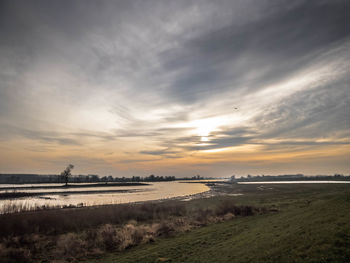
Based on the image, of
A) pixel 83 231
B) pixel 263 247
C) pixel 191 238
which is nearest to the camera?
pixel 263 247

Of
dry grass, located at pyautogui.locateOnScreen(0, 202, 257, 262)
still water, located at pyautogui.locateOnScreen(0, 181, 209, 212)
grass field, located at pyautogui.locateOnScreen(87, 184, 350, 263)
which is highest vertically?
grass field, located at pyautogui.locateOnScreen(87, 184, 350, 263)

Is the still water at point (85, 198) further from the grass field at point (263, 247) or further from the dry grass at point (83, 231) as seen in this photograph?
the grass field at point (263, 247)

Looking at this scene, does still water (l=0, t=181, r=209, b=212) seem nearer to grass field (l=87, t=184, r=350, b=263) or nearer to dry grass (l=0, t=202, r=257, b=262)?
dry grass (l=0, t=202, r=257, b=262)

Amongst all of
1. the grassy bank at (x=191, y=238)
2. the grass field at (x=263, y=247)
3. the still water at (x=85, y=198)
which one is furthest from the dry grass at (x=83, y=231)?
the still water at (x=85, y=198)

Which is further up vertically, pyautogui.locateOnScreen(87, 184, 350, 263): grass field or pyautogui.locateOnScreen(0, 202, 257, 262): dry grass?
pyautogui.locateOnScreen(87, 184, 350, 263): grass field

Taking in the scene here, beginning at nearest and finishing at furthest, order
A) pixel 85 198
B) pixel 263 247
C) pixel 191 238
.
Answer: pixel 263 247 → pixel 191 238 → pixel 85 198

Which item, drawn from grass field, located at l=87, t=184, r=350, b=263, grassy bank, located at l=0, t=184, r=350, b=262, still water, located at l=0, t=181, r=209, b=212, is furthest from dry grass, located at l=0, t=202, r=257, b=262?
still water, located at l=0, t=181, r=209, b=212

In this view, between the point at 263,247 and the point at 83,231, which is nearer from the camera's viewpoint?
the point at 263,247

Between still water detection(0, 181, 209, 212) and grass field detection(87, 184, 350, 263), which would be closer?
grass field detection(87, 184, 350, 263)

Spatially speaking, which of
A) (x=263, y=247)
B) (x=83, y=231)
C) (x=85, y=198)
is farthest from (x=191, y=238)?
(x=85, y=198)

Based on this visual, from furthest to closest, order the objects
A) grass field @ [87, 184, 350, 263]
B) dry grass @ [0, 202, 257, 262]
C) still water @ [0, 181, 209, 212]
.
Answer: still water @ [0, 181, 209, 212] < dry grass @ [0, 202, 257, 262] < grass field @ [87, 184, 350, 263]

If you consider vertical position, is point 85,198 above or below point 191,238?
below

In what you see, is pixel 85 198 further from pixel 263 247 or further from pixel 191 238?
→ pixel 263 247

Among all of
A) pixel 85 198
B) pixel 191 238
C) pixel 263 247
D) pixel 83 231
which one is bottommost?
pixel 85 198
